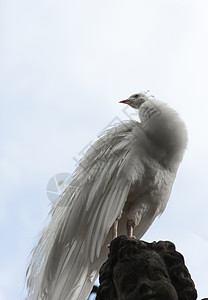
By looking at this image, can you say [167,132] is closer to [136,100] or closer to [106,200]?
[106,200]

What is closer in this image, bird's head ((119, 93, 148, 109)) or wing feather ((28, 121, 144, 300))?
wing feather ((28, 121, 144, 300))

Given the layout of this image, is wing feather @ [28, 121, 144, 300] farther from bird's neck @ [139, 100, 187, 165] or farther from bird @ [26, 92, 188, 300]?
bird's neck @ [139, 100, 187, 165]

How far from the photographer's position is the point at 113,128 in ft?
17.8

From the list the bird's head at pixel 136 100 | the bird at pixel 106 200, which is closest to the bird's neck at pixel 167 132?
the bird at pixel 106 200

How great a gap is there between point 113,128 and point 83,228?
1.13 meters

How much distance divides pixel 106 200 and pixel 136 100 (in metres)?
1.75

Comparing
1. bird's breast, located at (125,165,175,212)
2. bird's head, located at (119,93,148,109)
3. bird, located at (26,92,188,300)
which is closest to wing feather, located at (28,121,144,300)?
bird, located at (26,92,188,300)

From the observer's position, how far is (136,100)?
6250 mm

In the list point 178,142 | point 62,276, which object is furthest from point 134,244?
point 178,142

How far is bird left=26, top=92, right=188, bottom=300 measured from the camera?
4.55m

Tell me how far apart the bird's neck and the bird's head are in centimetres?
87

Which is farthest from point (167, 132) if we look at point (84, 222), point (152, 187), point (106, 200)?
point (84, 222)

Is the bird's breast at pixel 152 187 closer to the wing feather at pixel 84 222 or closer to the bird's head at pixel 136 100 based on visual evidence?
the wing feather at pixel 84 222

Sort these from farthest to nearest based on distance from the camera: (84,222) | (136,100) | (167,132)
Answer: (136,100)
(167,132)
(84,222)
